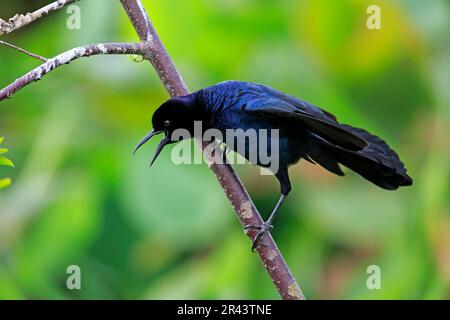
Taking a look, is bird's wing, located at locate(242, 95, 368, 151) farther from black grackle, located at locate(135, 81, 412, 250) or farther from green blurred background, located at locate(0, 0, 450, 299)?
green blurred background, located at locate(0, 0, 450, 299)

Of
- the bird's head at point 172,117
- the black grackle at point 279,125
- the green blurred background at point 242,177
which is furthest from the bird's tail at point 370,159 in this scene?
the green blurred background at point 242,177

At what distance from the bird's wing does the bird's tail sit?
8 cm

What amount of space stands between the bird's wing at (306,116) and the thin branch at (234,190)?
0.35 metres

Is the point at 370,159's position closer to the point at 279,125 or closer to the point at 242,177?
the point at 279,125

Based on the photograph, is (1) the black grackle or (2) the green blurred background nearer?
(1) the black grackle

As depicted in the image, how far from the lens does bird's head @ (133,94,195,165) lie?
9.32 ft

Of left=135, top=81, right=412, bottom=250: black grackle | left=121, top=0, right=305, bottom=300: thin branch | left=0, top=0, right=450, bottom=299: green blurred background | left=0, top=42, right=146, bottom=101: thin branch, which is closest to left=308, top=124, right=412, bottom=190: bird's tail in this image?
left=135, top=81, right=412, bottom=250: black grackle

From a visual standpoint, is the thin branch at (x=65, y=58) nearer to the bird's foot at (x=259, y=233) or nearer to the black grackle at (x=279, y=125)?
the black grackle at (x=279, y=125)

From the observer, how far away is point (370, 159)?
9.38ft

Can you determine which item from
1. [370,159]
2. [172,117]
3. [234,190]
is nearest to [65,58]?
[234,190]

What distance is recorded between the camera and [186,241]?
4.27 meters

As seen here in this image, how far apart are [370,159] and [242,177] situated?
1.53 metres

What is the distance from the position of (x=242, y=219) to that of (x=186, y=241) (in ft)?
6.16

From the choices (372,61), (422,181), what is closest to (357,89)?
(372,61)
